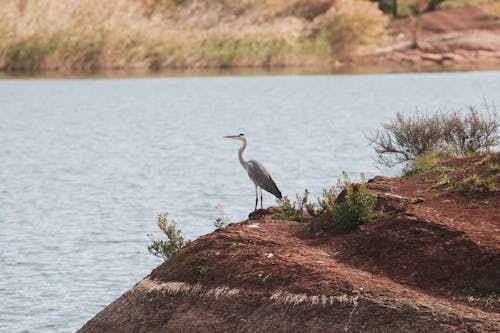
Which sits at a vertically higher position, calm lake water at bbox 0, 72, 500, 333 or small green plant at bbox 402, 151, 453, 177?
small green plant at bbox 402, 151, 453, 177

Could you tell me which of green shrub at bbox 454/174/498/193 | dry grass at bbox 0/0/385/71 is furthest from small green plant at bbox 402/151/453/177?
dry grass at bbox 0/0/385/71

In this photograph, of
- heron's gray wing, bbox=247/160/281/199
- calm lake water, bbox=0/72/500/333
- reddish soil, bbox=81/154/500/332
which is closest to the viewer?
reddish soil, bbox=81/154/500/332

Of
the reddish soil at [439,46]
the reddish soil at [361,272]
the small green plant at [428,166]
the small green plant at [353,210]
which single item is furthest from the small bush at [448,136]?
the reddish soil at [439,46]

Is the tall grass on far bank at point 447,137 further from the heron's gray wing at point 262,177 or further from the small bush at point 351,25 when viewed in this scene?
the small bush at point 351,25

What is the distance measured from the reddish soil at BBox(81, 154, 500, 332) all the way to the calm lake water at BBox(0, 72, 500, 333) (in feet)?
10.2

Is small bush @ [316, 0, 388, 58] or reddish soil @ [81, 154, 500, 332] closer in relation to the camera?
reddish soil @ [81, 154, 500, 332]

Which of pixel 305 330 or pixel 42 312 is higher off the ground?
pixel 305 330

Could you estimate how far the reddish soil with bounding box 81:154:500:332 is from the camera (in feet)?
38.3

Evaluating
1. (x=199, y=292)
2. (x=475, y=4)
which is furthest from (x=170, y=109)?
(x=199, y=292)

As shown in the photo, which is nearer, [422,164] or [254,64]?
[422,164]

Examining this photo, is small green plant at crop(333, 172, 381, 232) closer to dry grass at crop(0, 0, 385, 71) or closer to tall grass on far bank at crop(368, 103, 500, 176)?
tall grass on far bank at crop(368, 103, 500, 176)

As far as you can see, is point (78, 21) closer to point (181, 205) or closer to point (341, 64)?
point (341, 64)

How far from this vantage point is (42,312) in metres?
16.8

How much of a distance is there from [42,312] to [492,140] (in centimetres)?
796
